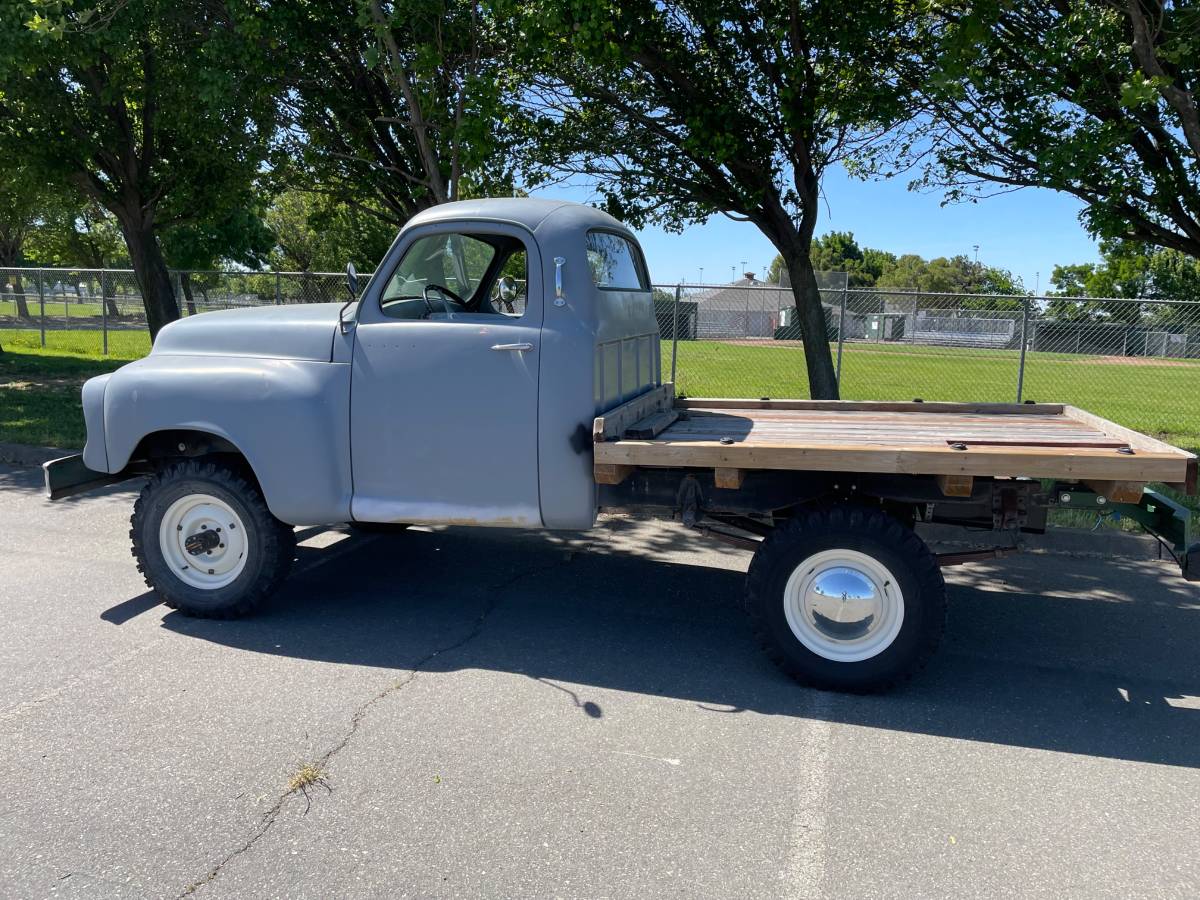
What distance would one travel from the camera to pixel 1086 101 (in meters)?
8.17

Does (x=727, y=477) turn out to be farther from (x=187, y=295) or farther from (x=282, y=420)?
(x=187, y=295)

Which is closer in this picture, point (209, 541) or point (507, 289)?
point (209, 541)

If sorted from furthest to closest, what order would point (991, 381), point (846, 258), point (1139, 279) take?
point (846, 258) < point (1139, 279) < point (991, 381)

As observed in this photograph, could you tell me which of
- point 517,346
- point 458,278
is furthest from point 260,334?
point 517,346

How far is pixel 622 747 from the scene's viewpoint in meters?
3.83

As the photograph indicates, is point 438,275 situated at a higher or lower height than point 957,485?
higher

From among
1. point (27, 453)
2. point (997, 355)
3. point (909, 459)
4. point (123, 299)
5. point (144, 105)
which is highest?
point (144, 105)

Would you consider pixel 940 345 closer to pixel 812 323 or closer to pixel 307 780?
pixel 812 323

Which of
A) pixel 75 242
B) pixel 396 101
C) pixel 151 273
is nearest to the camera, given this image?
pixel 396 101

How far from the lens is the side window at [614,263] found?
518 cm

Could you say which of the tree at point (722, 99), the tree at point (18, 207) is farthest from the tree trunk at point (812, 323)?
the tree at point (18, 207)

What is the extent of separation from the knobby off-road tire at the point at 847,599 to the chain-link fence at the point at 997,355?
6.97m

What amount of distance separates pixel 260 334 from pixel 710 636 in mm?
3029

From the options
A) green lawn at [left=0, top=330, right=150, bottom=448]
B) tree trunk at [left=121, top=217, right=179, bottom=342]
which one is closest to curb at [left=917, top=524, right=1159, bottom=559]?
green lawn at [left=0, top=330, right=150, bottom=448]
